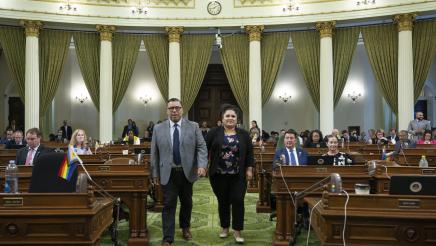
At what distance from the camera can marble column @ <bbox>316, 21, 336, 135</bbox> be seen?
14.0 m

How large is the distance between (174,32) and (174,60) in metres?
0.97

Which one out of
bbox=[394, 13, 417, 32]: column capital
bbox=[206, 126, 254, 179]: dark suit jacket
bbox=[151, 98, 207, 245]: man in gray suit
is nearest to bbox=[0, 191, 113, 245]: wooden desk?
bbox=[151, 98, 207, 245]: man in gray suit

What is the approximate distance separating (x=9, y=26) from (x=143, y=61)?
5.11 metres

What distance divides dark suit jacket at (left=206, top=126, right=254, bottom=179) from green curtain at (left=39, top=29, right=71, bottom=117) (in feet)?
36.3

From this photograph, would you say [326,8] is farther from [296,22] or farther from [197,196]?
[197,196]

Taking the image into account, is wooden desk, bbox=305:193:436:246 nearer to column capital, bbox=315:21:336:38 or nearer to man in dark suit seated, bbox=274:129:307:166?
man in dark suit seated, bbox=274:129:307:166

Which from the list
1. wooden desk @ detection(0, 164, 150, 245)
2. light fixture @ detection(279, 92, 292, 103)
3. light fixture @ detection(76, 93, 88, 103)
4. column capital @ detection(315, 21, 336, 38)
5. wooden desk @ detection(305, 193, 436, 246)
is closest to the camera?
wooden desk @ detection(305, 193, 436, 246)

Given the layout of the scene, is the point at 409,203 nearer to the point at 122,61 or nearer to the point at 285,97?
the point at 122,61

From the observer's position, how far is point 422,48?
13.3 m

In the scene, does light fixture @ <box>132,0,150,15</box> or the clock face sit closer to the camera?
light fixture @ <box>132,0,150,15</box>

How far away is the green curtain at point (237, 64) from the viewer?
575 inches

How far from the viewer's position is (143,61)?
17078 millimetres

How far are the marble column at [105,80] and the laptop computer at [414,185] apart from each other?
1246 cm

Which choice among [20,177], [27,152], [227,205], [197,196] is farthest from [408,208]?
[197,196]
